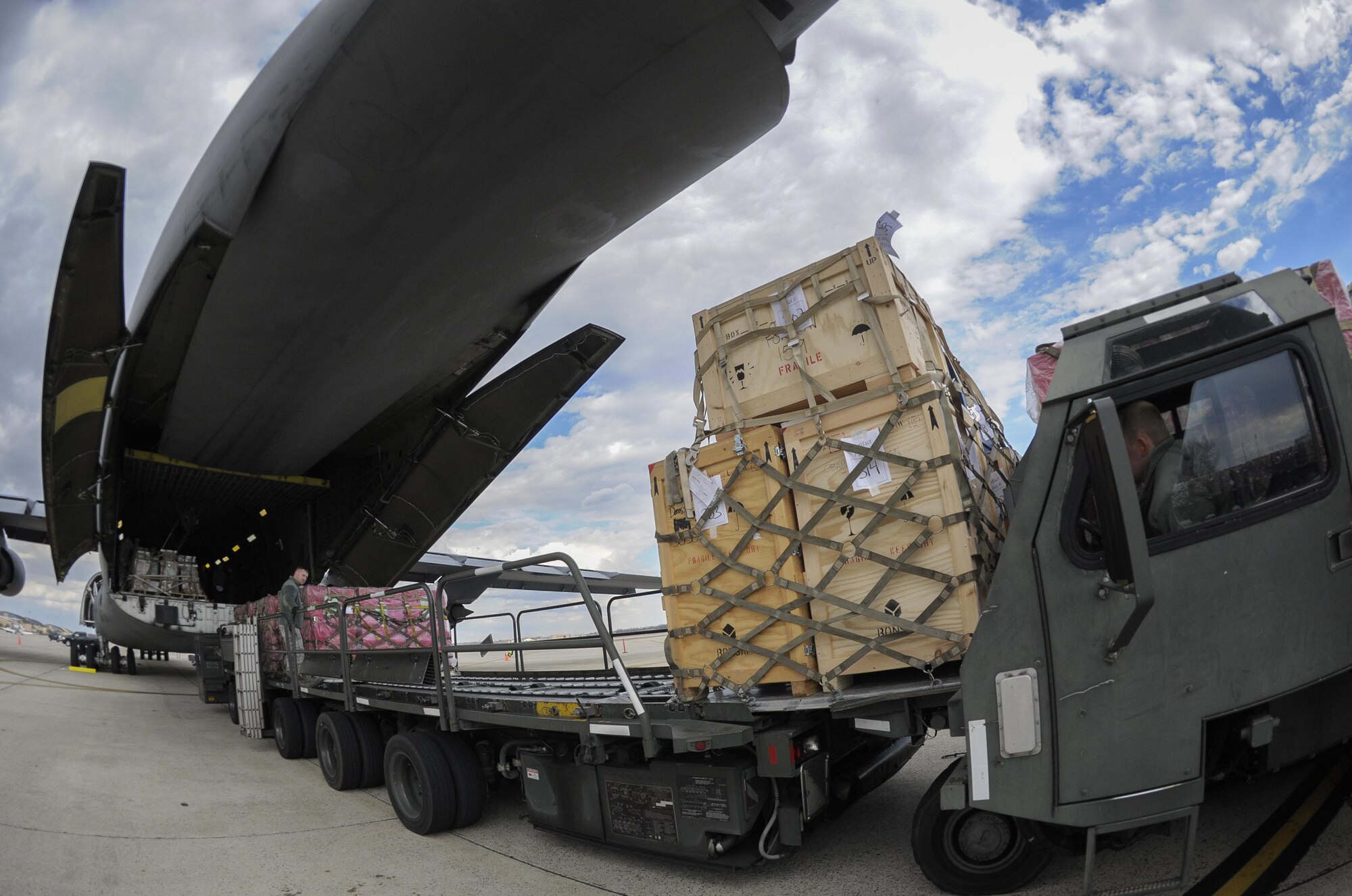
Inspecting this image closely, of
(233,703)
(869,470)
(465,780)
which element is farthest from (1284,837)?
(233,703)

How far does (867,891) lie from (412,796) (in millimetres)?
3836

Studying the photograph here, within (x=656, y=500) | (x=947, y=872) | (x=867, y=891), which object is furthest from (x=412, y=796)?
(x=947, y=872)

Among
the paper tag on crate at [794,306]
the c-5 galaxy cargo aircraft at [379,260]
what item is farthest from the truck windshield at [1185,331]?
the c-5 galaxy cargo aircraft at [379,260]

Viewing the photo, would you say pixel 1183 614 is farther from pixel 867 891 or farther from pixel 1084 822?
pixel 867 891

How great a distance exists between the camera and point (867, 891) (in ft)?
13.5

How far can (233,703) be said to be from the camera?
1232cm

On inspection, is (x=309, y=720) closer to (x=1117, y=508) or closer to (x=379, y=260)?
(x=379, y=260)

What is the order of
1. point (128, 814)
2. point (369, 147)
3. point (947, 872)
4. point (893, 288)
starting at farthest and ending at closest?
point (369, 147) < point (128, 814) < point (893, 288) < point (947, 872)

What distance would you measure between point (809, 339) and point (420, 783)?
438 cm

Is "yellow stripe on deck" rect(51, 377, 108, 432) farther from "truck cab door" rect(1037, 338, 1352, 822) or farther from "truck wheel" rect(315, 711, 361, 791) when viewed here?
"truck cab door" rect(1037, 338, 1352, 822)

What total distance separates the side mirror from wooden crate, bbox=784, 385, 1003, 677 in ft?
3.51

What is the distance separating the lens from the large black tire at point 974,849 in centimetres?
372

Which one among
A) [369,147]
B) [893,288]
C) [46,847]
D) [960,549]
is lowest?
[46,847]

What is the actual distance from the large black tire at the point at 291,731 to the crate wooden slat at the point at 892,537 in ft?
24.3
